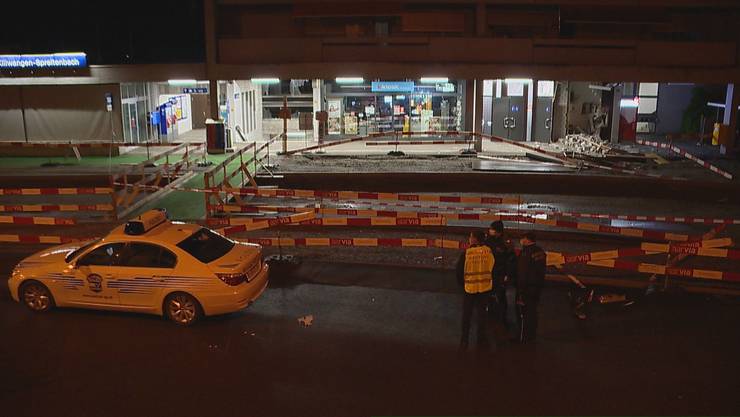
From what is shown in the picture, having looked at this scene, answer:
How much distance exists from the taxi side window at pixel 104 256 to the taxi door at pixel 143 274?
0.11m

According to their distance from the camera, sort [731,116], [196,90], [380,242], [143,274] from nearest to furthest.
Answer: [143,274], [380,242], [731,116], [196,90]

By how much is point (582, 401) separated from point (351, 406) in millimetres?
2566

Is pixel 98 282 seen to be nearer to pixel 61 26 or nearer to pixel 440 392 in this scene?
pixel 440 392

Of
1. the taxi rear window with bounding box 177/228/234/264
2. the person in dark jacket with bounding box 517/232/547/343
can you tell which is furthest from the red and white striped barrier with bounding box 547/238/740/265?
the taxi rear window with bounding box 177/228/234/264

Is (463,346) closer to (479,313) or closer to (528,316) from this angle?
(479,313)

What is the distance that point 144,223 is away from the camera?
9633 mm

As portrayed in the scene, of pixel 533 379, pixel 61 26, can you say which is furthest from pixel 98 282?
pixel 61 26

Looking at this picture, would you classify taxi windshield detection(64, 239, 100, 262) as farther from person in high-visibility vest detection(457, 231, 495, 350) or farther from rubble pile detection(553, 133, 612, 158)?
rubble pile detection(553, 133, 612, 158)

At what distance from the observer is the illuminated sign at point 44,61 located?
25344mm

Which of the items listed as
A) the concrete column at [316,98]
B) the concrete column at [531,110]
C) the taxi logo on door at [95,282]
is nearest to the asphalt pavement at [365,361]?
the taxi logo on door at [95,282]

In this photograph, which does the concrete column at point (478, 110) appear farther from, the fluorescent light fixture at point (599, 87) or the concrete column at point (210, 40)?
the concrete column at point (210, 40)

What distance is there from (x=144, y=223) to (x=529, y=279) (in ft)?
18.1

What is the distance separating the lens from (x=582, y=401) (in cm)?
730

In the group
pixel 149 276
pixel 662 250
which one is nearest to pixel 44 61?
pixel 149 276
